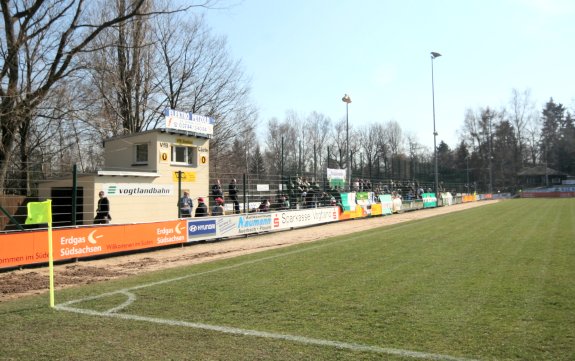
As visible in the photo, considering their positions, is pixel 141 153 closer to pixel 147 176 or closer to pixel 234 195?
pixel 147 176

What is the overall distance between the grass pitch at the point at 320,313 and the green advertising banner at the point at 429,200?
32661mm

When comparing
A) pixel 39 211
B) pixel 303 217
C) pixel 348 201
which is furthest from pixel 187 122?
pixel 39 211

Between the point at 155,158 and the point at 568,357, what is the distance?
17.7m

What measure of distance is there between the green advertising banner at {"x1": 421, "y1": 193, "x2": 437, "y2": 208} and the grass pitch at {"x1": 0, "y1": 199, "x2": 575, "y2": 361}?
32.7m

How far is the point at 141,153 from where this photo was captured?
66.3 ft

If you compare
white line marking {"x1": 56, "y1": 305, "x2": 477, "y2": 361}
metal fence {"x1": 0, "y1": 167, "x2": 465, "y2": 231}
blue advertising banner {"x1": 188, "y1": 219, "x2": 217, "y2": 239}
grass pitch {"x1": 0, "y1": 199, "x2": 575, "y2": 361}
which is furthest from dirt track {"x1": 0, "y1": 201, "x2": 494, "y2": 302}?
white line marking {"x1": 56, "y1": 305, "x2": 477, "y2": 361}

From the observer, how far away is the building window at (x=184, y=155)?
20.6 meters

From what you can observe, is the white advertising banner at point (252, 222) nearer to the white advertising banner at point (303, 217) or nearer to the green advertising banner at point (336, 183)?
the white advertising banner at point (303, 217)

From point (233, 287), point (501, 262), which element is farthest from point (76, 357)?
point (501, 262)

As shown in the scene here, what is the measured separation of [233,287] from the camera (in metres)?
7.95

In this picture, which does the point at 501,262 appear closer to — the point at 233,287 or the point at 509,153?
the point at 233,287

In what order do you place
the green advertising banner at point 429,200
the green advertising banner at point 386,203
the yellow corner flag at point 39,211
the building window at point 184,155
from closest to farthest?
the yellow corner flag at point 39,211 < the building window at point 184,155 < the green advertising banner at point 386,203 < the green advertising banner at point 429,200

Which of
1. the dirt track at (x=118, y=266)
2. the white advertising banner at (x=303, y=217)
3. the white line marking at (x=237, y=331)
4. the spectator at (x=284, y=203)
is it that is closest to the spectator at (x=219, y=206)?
the dirt track at (x=118, y=266)

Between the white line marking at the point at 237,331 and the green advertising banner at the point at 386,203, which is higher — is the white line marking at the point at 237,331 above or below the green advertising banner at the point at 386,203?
below
